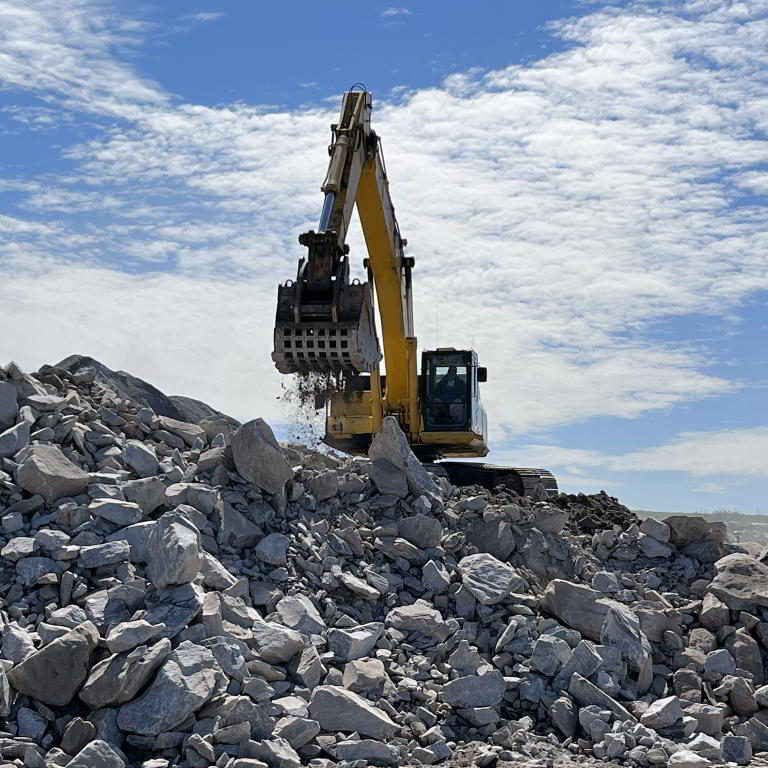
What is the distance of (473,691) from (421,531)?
69.2 inches

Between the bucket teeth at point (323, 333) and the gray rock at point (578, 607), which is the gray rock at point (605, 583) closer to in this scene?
the gray rock at point (578, 607)

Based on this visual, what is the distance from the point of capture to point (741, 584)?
887cm

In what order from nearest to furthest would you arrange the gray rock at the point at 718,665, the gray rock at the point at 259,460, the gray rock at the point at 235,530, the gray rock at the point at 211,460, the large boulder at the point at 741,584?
the gray rock at the point at 235,530 < the gray rock at the point at 718,665 < the gray rock at the point at 259,460 < the gray rock at the point at 211,460 < the large boulder at the point at 741,584

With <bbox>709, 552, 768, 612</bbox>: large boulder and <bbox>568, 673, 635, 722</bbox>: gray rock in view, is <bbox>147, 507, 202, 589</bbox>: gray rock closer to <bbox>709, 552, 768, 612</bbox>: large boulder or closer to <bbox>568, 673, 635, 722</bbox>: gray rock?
<bbox>568, 673, 635, 722</bbox>: gray rock

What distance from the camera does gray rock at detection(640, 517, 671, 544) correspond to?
9734 mm

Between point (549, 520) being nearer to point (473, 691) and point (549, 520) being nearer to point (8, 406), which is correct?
point (473, 691)

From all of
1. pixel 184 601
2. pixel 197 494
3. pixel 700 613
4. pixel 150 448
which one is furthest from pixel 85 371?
pixel 700 613

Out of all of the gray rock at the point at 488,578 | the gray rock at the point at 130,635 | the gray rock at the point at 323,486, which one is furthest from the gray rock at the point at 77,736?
the gray rock at the point at 488,578

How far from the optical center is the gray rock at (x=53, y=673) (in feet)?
19.6

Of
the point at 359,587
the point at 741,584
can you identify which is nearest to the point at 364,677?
the point at 359,587

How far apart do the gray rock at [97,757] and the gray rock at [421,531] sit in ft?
11.2

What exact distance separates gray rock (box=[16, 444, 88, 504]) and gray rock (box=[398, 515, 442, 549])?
105 inches

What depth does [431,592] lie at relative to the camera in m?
7.98

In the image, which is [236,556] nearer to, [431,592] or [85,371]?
[431,592]
